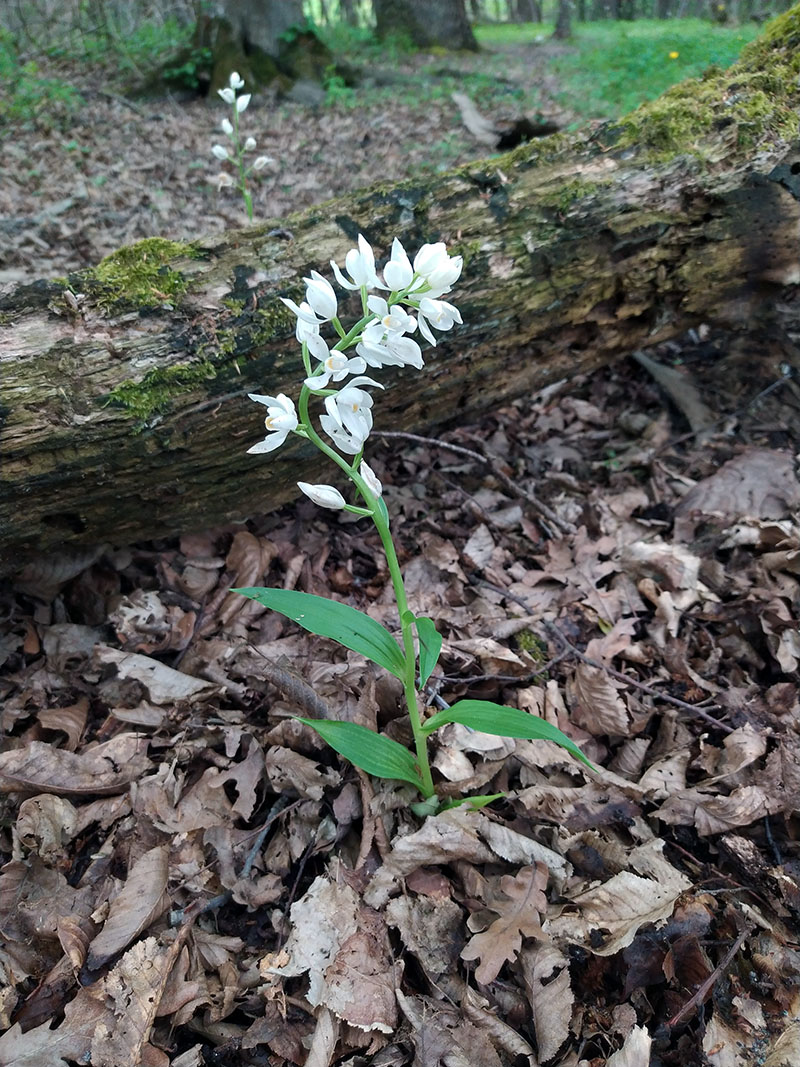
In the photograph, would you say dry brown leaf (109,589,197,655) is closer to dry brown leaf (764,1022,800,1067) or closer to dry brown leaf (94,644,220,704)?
dry brown leaf (94,644,220,704)

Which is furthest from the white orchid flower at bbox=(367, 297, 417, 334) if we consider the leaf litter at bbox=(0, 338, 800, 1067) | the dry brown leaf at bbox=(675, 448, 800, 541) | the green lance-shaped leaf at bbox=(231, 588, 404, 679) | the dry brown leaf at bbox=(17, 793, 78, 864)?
the dry brown leaf at bbox=(675, 448, 800, 541)

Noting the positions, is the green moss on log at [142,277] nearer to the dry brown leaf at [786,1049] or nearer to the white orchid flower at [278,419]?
the white orchid flower at [278,419]

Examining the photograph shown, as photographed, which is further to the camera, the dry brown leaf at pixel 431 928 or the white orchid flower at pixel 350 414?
the dry brown leaf at pixel 431 928

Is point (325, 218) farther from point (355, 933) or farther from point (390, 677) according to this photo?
point (355, 933)

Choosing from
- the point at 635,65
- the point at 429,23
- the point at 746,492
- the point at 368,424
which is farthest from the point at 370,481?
the point at 429,23

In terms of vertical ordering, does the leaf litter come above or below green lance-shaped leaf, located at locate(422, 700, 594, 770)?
below

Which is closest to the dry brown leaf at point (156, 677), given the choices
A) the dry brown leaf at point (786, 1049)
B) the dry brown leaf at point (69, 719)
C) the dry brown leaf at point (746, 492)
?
the dry brown leaf at point (69, 719)
